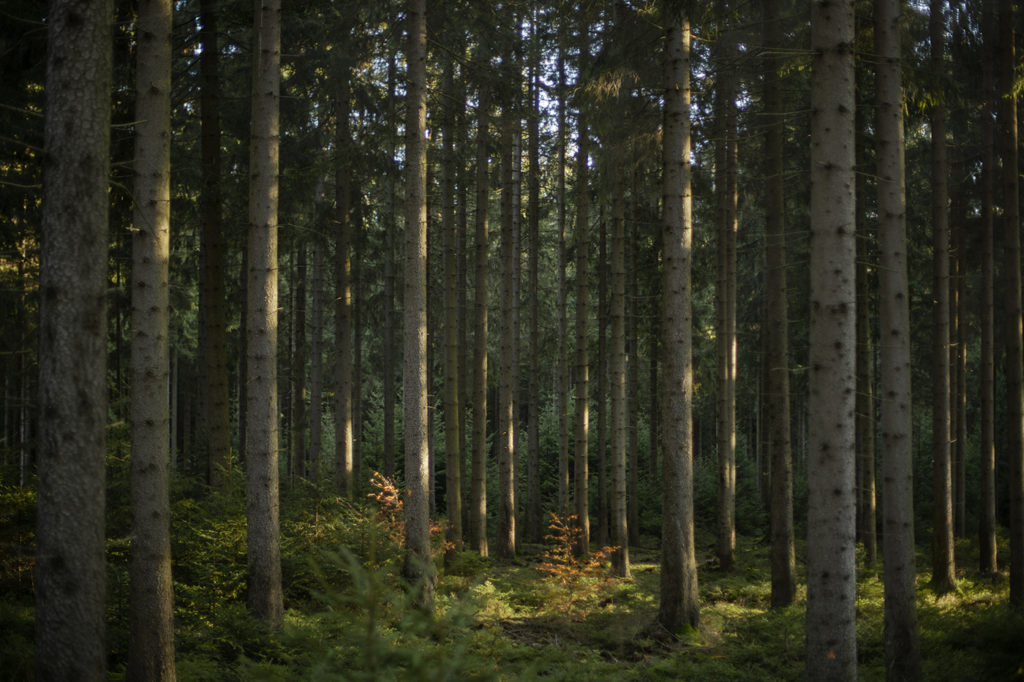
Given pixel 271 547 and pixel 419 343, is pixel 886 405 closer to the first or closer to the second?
pixel 419 343

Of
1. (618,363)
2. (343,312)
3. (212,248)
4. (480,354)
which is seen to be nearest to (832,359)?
(618,363)

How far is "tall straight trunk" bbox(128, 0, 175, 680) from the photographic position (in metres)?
6.43

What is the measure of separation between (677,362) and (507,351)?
573cm

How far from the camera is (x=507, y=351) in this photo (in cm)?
1537

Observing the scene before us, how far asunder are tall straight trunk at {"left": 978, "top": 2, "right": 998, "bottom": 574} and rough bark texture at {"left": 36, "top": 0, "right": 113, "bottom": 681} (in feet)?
45.9

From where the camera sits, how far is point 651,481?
1027 inches

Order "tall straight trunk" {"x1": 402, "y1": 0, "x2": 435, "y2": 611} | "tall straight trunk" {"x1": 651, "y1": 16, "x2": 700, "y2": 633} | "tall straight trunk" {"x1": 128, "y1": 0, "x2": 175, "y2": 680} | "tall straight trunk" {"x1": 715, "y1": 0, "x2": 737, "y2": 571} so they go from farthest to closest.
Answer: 1. "tall straight trunk" {"x1": 715, "y1": 0, "x2": 737, "y2": 571}
2. "tall straight trunk" {"x1": 402, "y1": 0, "x2": 435, "y2": 611}
3. "tall straight trunk" {"x1": 651, "y1": 16, "x2": 700, "y2": 633}
4. "tall straight trunk" {"x1": 128, "y1": 0, "x2": 175, "y2": 680}

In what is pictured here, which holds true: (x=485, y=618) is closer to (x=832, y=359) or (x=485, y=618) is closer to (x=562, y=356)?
(x=832, y=359)

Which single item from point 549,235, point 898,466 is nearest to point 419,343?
point 898,466

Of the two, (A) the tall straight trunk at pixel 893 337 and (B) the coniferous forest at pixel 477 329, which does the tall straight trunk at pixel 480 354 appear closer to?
(B) the coniferous forest at pixel 477 329

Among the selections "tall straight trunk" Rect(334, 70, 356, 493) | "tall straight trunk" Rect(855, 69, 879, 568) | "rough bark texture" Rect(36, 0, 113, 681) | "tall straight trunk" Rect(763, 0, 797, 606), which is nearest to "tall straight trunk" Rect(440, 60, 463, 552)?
"tall straight trunk" Rect(334, 70, 356, 493)

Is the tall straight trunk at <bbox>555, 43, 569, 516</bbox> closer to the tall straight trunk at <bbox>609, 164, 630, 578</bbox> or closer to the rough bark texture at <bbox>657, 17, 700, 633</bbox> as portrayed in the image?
the tall straight trunk at <bbox>609, 164, 630, 578</bbox>

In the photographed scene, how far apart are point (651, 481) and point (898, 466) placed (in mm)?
17772

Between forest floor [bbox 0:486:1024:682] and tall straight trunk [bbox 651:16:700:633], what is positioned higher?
tall straight trunk [bbox 651:16:700:633]
